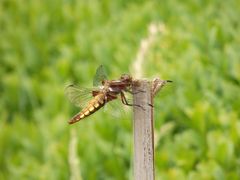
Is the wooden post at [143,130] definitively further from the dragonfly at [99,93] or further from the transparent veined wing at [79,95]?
the transparent veined wing at [79,95]

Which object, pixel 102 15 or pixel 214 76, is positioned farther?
pixel 102 15

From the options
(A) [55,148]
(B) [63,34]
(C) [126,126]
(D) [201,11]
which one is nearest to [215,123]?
(C) [126,126]

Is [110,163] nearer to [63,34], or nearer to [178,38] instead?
[178,38]

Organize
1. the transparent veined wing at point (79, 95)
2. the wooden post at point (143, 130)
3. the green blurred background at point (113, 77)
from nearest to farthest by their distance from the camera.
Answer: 1. the wooden post at point (143, 130)
2. the transparent veined wing at point (79, 95)
3. the green blurred background at point (113, 77)

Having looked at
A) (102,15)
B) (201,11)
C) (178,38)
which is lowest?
(178,38)

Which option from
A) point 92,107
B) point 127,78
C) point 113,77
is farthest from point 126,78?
point 113,77

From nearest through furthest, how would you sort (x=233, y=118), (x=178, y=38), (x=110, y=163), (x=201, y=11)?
(x=233, y=118) → (x=110, y=163) → (x=178, y=38) → (x=201, y=11)

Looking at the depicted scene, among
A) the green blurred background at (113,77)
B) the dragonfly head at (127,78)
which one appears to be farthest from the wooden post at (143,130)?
the green blurred background at (113,77)
